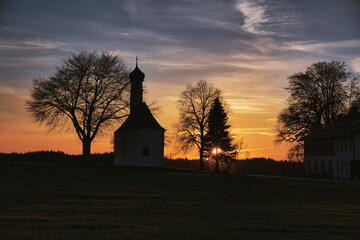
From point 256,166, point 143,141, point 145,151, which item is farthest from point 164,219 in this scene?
point 256,166

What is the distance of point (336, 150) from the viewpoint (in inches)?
2240

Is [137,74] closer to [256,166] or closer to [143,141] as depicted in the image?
[143,141]

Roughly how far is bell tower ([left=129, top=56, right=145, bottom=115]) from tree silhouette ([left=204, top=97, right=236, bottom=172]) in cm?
1065

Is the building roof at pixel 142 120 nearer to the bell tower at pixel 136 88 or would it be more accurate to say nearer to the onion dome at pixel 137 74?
the bell tower at pixel 136 88

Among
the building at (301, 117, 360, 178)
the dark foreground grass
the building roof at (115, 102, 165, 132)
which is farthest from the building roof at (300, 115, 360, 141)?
the dark foreground grass

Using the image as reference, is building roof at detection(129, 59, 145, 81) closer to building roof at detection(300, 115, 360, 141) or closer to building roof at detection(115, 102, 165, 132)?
building roof at detection(115, 102, 165, 132)

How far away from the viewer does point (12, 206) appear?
16281mm

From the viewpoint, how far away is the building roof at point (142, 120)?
62250 mm

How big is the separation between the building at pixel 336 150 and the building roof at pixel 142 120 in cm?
2015

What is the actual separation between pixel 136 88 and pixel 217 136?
45.1 ft

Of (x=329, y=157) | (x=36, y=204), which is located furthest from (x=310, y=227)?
(x=329, y=157)

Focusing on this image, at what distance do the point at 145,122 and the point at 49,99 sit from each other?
536 inches

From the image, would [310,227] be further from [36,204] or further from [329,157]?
[329,157]

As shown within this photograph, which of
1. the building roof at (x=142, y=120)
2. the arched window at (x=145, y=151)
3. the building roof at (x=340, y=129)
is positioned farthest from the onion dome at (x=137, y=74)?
the building roof at (x=340, y=129)
